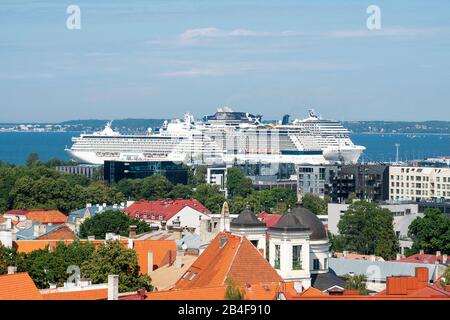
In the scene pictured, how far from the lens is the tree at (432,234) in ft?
145

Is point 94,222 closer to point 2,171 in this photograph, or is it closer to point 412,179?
point 2,171

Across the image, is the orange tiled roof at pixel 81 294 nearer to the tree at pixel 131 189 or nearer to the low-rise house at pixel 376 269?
the low-rise house at pixel 376 269

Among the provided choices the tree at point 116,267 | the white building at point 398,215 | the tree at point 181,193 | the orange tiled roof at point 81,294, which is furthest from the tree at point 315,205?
the orange tiled roof at point 81,294

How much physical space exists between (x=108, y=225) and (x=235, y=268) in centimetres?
2289

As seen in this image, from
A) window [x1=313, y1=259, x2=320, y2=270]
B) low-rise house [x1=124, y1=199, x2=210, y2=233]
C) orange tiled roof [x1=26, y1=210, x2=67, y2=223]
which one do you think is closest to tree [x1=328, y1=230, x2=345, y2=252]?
low-rise house [x1=124, y1=199, x2=210, y2=233]

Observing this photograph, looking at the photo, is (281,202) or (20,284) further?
(281,202)

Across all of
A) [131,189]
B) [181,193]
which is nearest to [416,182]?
[181,193]

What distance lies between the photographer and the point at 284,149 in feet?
436

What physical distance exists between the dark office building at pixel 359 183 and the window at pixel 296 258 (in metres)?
49.6

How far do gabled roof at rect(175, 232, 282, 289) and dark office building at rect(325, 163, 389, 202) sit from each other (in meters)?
52.6

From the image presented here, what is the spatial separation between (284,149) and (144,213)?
7733 centimetres
